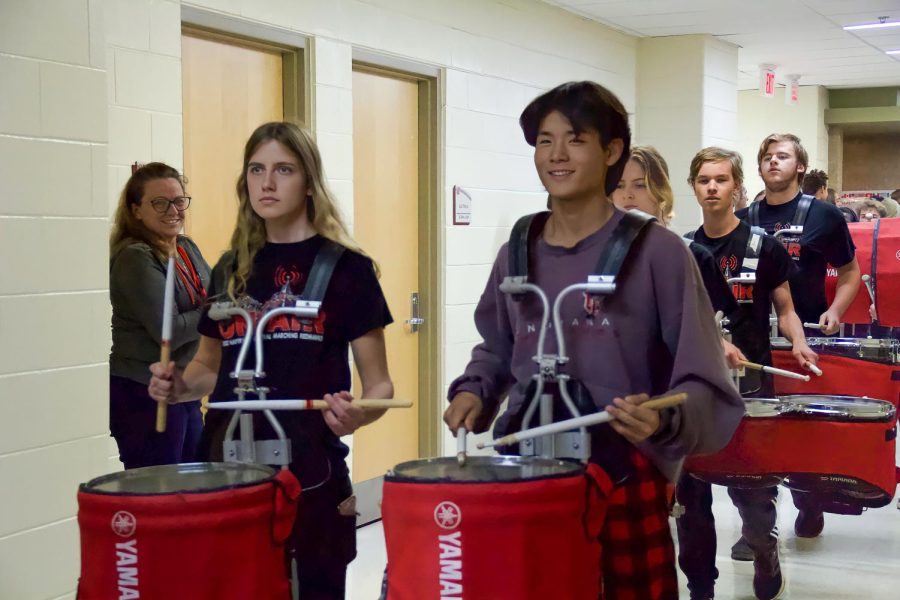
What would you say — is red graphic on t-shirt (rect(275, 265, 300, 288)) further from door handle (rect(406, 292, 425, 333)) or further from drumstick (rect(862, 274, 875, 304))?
drumstick (rect(862, 274, 875, 304))

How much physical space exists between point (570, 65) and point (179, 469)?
5.33 metres

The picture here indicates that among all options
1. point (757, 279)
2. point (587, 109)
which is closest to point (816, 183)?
point (757, 279)

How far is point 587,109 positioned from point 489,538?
0.83 m

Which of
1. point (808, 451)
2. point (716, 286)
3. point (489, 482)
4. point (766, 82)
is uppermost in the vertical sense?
point (766, 82)

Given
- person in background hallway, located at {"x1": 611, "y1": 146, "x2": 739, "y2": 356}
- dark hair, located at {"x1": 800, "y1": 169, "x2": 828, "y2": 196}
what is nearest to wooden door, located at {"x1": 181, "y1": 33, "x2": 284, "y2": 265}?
person in background hallway, located at {"x1": 611, "y1": 146, "x2": 739, "y2": 356}

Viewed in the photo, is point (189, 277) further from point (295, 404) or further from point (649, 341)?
point (649, 341)

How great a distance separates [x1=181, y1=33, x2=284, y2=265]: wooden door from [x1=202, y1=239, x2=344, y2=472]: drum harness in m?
2.13

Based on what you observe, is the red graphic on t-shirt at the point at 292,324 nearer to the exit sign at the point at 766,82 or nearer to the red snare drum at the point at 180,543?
the red snare drum at the point at 180,543

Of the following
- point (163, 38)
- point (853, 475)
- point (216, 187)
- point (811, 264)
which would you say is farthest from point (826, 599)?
point (163, 38)

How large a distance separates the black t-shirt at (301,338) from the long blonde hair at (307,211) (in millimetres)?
23

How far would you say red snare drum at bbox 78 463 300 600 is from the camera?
1.70 metres

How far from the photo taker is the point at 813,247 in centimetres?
461

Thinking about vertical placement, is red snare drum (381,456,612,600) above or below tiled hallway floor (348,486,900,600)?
above

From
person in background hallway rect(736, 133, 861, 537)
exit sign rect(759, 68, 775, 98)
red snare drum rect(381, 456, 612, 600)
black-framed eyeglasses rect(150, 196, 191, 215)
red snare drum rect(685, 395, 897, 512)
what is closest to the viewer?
red snare drum rect(381, 456, 612, 600)
